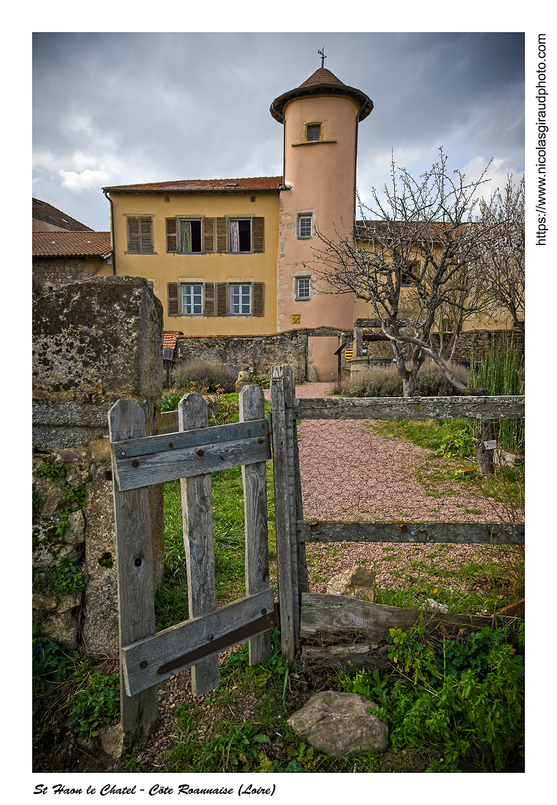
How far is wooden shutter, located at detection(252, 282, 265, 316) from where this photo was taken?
1997 cm

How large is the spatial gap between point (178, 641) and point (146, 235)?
20.4 metres

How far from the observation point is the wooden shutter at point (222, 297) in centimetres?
2006

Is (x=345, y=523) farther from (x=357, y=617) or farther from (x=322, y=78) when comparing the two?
(x=322, y=78)

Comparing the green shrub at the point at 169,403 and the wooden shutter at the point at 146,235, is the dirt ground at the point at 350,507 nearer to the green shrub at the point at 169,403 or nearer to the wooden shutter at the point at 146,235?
the green shrub at the point at 169,403

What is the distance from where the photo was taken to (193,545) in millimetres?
2027

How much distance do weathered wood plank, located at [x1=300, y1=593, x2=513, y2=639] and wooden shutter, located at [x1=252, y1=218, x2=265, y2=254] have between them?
63.1ft

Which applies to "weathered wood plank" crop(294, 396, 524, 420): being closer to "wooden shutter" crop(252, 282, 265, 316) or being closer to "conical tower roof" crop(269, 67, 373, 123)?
"wooden shutter" crop(252, 282, 265, 316)

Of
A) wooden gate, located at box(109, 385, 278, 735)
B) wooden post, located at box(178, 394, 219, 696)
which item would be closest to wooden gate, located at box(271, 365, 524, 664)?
wooden gate, located at box(109, 385, 278, 735)

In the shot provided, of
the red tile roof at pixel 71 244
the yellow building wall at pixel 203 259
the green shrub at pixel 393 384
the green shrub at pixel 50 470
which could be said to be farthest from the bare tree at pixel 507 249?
the red tile roof at pixel 71 244

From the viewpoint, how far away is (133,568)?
189 cm

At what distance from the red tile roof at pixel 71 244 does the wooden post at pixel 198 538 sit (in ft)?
65.5
